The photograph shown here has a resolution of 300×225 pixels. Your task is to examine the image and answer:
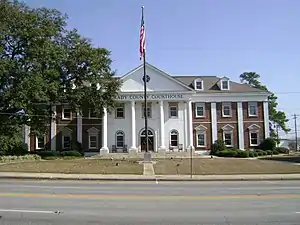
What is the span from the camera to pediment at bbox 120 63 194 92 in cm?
5356

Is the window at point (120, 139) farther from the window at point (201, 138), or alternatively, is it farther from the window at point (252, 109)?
the window at point (252, 109)

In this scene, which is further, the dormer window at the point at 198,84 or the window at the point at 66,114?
the dormer window at the point at 198,84

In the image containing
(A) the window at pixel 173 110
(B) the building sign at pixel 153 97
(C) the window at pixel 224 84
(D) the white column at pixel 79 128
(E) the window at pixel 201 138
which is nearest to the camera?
(B) the building sign at pixel 153 97

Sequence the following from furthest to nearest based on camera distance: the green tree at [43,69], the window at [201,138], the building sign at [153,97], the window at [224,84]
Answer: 1. the window at [224,84]
2. the window at [201,138]
3. the building sign at [153,97]
4. the green tree at [43,69]

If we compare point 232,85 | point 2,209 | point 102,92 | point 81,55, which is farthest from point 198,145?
point 2,209

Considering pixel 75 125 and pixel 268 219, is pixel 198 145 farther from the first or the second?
pixel 268 219

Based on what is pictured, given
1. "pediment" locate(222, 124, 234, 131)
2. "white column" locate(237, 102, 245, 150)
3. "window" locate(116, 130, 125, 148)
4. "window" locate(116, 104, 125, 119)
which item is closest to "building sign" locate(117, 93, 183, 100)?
"window" locate(116, 104, 125, 119)

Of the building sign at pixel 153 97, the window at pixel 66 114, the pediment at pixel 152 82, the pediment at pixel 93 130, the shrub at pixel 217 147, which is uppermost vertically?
the pediment at pixel 152 82

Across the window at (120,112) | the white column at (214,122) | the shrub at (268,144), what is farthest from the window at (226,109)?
the window at (120,112)

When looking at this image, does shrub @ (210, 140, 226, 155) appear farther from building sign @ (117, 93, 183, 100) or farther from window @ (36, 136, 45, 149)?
window @ (36, 136, 45, 149)

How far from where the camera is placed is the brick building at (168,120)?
5353 centimetres

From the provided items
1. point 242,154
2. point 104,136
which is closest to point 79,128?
point 104,136

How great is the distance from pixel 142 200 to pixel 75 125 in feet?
144

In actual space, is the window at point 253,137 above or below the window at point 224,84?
below
